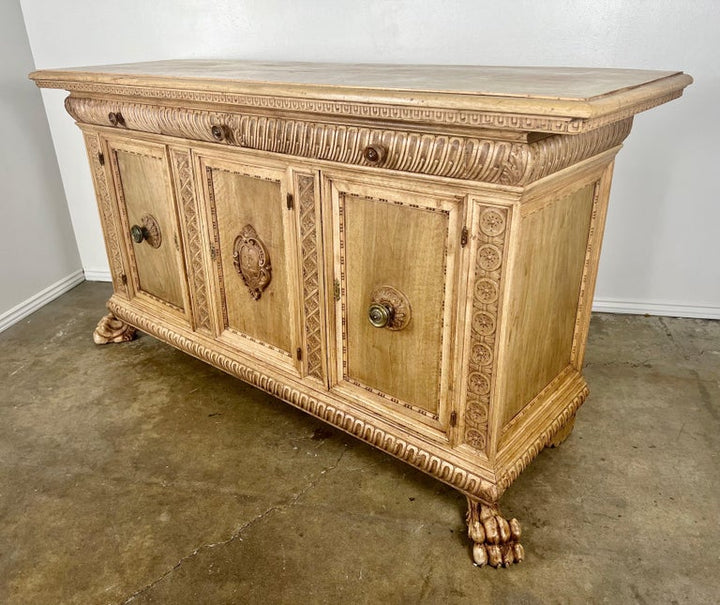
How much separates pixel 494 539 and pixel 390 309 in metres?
0.69

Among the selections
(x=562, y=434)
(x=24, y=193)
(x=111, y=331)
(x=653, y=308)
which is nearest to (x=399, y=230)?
(x=562, y=434)

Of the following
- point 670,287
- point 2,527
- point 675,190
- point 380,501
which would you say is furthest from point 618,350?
point 2,527

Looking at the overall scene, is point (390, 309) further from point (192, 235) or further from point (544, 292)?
point (192, 235)

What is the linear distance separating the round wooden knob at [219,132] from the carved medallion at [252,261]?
A: 29 centimetres

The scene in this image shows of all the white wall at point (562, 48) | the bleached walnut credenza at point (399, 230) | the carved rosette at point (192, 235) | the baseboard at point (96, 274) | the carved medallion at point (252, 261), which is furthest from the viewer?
the baseboard at point (96, 274)

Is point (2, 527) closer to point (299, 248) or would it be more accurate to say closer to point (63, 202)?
point (299, 248)

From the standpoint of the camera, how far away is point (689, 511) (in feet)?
6.02

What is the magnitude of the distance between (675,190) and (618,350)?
2.51ft

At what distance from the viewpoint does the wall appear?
2.96 m

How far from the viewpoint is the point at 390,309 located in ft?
5.65

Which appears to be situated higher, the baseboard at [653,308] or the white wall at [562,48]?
the white wall at [562,48]

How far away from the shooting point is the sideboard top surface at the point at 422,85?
1.27 m

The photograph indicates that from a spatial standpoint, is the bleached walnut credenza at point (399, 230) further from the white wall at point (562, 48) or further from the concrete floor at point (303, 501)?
the white wall at point (562, 48)

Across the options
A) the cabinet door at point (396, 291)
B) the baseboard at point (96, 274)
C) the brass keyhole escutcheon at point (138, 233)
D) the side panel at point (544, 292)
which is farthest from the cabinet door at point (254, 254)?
the baseboard at point (96, 274)
